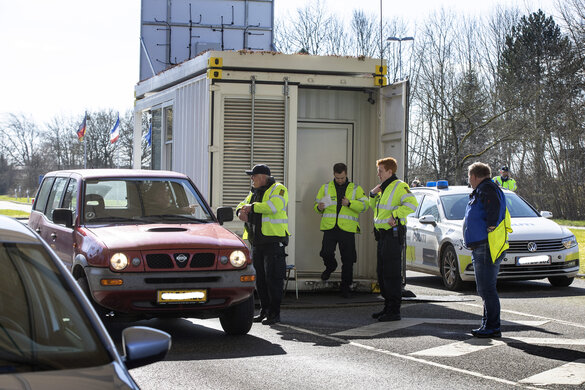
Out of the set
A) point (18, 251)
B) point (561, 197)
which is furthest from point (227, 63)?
point (561, 197)

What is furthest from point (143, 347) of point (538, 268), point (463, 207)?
point (463, 207)

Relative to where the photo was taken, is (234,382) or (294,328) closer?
(234,382)

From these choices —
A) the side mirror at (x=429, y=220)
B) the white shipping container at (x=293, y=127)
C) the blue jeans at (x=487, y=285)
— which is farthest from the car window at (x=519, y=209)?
the blue jeans at (x=487, y=285)

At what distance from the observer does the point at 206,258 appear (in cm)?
913

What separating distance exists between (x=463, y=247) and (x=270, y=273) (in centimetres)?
471

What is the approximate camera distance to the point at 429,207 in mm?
16391

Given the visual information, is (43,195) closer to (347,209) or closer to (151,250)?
(151,250)

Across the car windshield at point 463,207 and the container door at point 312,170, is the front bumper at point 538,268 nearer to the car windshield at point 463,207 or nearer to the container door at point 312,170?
the car windshield at point 463,207

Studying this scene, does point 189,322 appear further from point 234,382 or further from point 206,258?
point 234,382

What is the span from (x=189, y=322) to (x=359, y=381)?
4056mm

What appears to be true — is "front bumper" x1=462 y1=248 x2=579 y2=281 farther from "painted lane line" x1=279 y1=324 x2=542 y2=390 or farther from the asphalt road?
"painted lane line" x1=279 y1=324 x2=542 y2=390

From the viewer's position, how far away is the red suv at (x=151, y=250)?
29.0 ft

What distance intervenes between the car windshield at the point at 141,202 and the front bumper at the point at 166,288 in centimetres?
119

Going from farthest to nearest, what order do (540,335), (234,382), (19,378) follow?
(540,335) < (234,382) < (19,378)
